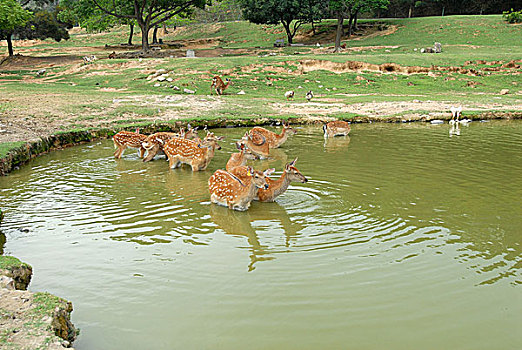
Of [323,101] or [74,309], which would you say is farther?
[323,101]

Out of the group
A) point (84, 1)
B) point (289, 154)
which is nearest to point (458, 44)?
point (84, 1)

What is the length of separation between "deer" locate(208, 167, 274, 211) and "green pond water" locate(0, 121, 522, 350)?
29 cm

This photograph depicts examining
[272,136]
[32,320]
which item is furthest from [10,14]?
[32,320]

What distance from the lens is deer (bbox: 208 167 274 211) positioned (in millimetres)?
8422

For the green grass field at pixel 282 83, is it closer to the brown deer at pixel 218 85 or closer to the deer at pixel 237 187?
the brown deer at pixel 218 85

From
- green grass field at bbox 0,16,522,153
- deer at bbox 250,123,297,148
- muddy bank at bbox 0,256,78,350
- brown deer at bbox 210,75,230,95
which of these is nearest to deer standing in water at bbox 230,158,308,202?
muddy bank at bbox 0,256,78,350

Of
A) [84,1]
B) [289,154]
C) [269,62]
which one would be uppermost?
[84,1]

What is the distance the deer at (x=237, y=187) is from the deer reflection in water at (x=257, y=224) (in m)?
0.15

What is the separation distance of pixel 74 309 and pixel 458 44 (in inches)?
1802

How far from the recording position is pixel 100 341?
15.2 feet

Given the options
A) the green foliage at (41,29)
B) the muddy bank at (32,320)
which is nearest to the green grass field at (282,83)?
the muddy bank at (32,320)

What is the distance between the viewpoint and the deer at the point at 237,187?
27.6 feet

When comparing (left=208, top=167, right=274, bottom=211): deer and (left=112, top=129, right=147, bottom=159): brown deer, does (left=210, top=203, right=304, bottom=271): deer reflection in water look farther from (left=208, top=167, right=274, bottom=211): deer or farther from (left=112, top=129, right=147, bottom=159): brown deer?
(left=112, top=129, right=147, bottom=159): brown deer

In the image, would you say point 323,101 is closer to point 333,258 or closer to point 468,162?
point 468,162
